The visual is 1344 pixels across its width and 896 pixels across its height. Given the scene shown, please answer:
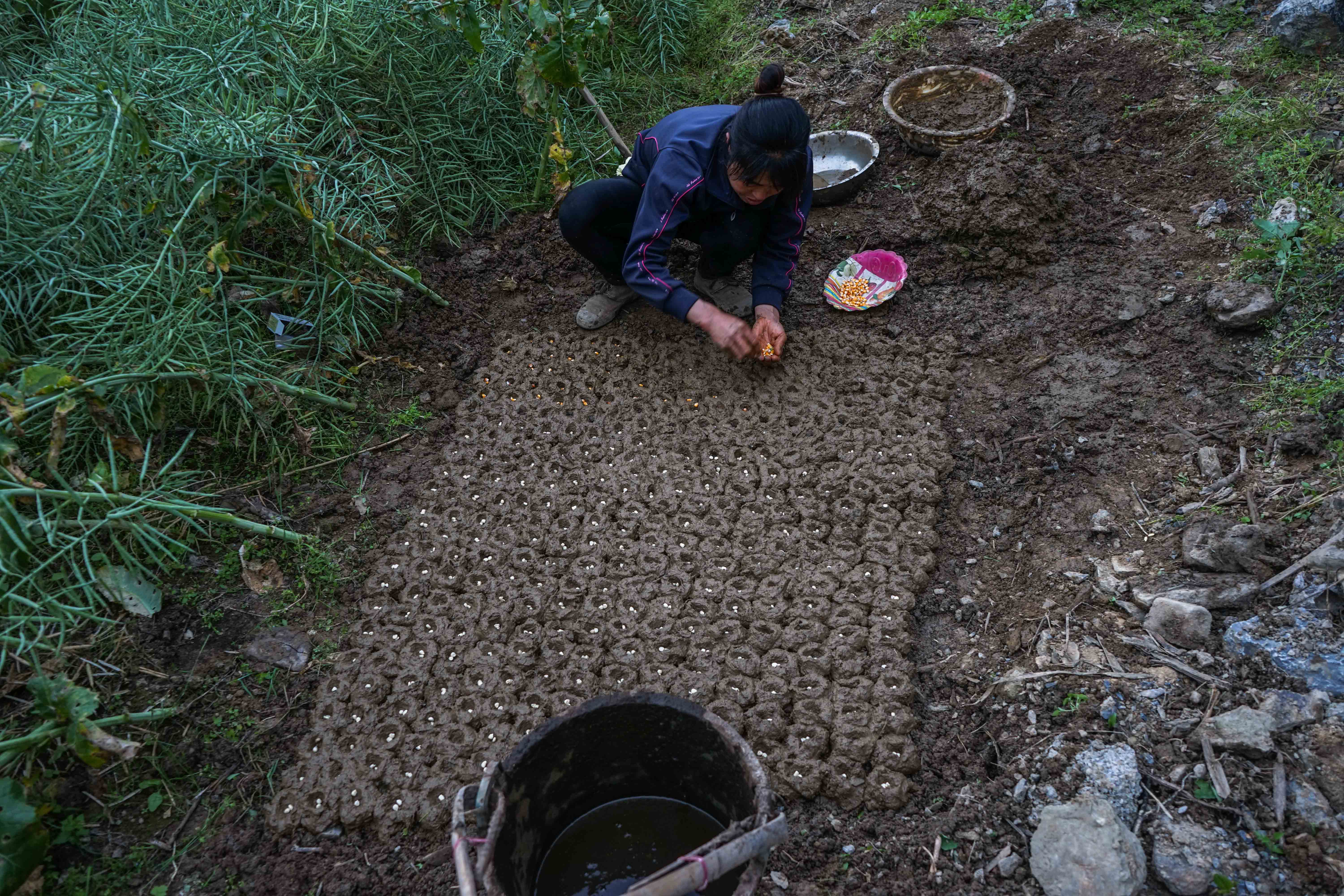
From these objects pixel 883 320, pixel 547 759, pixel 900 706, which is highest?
pixel 547 759

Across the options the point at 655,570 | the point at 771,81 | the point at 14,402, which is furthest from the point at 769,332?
the point at 14,402

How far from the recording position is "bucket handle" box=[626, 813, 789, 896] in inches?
48.3

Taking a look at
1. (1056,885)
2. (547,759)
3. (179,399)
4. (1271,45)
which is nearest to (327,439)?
(179,399)

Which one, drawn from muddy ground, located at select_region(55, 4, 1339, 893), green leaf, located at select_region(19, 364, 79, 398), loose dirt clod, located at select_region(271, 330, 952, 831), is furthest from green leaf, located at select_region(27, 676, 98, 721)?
green leaf, located at select_region(19, 364, 79, 398)

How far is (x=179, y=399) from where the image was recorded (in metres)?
2.47

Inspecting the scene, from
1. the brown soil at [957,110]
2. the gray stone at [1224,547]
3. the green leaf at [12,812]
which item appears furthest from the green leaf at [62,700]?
the brown soil at [957,110]

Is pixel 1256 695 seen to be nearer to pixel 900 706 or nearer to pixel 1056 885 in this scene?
pixel 1056 885

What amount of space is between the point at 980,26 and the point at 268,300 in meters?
3.62

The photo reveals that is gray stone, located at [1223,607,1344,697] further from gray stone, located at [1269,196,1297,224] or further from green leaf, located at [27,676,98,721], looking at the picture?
green leaf, located at [27,676,98,721]

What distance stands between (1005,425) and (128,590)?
2607 millimetres

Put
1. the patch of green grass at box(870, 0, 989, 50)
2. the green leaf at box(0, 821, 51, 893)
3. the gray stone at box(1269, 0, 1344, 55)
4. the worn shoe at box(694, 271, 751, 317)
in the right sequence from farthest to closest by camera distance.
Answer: the patch of green grass at box(870, 0, 989, 50) < the gray stone at box(1269, 0, 1344, 55) < the worn shoe at box(694, 271, 751, 317) < the green leaf at box(0, 821, 51, 893)

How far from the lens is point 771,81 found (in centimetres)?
220

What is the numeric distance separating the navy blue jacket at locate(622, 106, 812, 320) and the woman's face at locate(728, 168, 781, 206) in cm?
9

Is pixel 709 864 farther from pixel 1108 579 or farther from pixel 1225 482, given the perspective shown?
pixel 1225 482
